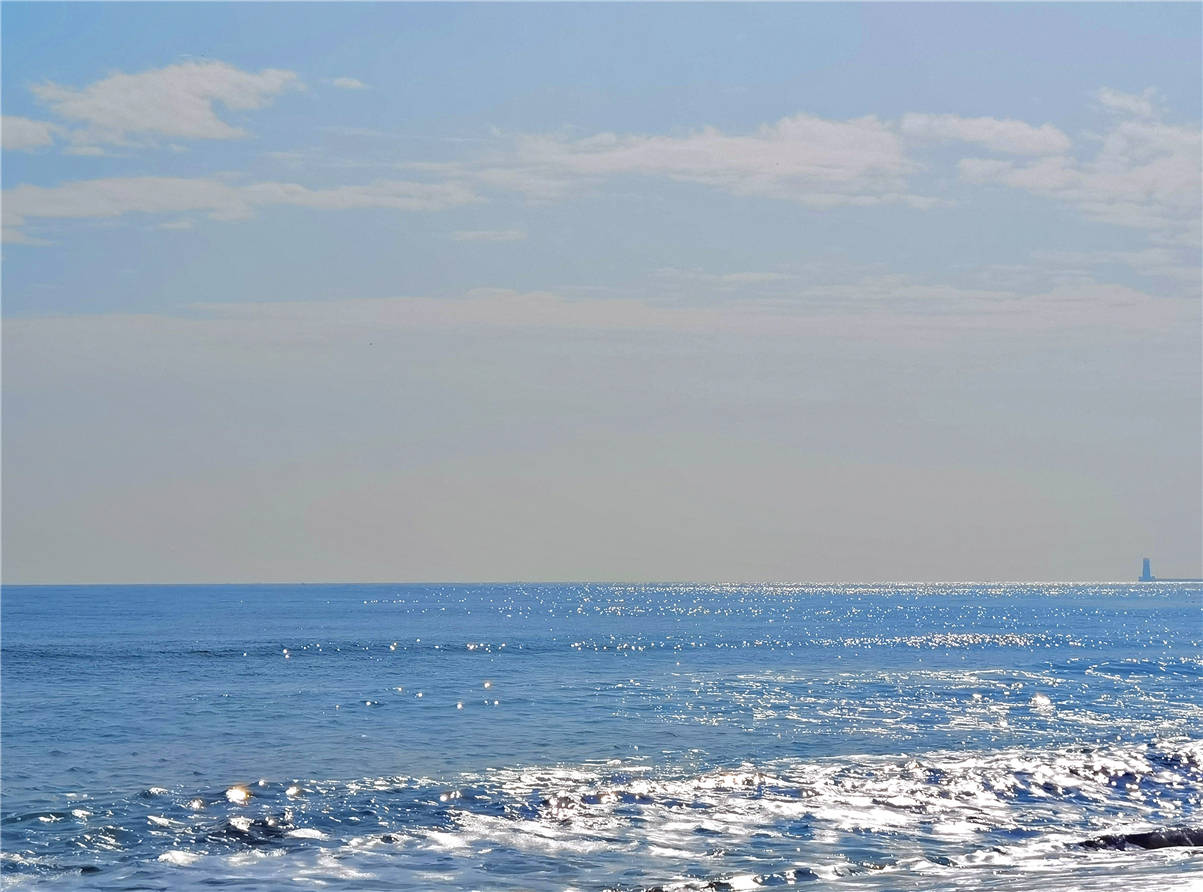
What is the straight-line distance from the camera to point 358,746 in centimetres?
4869

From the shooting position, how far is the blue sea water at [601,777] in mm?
29219

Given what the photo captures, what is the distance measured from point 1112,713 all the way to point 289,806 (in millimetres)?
43424

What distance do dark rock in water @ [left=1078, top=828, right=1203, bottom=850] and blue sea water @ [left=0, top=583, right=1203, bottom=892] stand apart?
0.58 feet

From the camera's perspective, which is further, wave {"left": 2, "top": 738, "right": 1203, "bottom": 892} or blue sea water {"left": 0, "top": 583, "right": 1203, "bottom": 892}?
blue sea water {"left": 0, "top": 583, "right": 1203, "bottom": 892}

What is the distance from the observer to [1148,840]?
31.0 m

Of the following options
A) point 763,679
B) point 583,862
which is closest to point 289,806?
point 583,862

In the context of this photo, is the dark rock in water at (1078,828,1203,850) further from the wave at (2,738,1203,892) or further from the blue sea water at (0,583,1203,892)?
the blue sea water at (0,583,1203,892)

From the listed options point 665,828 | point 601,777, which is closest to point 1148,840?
point 665,828

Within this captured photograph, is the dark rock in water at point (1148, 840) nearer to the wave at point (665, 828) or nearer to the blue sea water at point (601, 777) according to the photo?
the wave at point (665, 828)

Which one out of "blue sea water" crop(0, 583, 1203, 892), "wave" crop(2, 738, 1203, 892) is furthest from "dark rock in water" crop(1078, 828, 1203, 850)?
"blue sea water" crop(0, 583, 1203, 892)

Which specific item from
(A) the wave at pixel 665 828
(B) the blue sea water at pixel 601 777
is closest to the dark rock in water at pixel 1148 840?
(A) the wave at pixel 665 828

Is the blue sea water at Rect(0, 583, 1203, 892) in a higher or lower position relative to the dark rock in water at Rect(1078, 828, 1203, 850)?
lower

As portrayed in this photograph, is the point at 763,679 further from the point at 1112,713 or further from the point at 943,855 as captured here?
the point at 943,855

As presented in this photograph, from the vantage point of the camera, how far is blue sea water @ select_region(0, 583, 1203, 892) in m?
29.2
